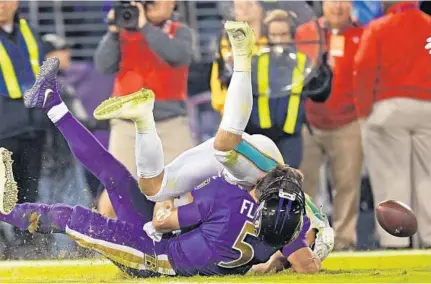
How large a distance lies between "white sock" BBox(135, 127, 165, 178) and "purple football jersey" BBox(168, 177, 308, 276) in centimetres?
25

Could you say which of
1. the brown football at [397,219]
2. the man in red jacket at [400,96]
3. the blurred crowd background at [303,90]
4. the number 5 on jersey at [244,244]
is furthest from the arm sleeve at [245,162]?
the man in red jacket at [400,96]

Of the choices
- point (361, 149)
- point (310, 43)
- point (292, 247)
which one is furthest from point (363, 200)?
point (292, 247)

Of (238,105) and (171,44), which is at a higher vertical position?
(238,105)

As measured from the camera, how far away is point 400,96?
8.95m

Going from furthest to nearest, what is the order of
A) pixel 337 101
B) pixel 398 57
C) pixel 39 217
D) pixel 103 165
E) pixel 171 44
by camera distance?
pixel 337 101, pixel 398 57, pixel 171 44, pixel 103 165, pixel 39 217

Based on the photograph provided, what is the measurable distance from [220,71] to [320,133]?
92cm

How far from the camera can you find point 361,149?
928 cm

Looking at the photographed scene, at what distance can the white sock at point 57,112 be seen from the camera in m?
6.91

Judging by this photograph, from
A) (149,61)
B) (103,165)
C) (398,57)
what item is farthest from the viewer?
(398,57)

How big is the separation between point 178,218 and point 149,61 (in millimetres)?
2550

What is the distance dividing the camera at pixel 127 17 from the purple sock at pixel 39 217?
7.61 feet

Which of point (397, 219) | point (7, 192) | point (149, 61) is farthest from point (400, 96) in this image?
point (7, 192)

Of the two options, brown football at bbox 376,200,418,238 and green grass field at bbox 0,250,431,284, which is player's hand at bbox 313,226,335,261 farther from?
brown football at bbox 376,200,418,238

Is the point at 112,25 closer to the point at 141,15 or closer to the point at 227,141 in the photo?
the point at 141,15
